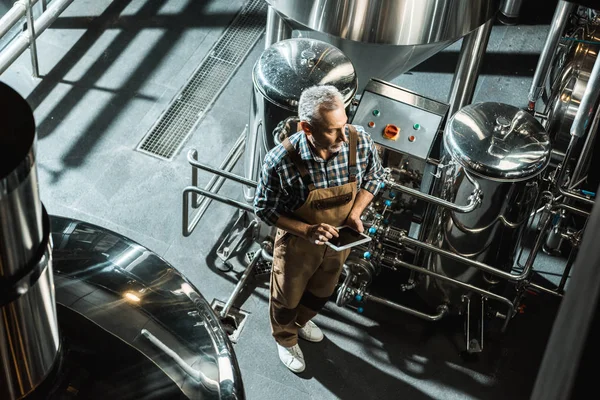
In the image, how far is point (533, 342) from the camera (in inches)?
146

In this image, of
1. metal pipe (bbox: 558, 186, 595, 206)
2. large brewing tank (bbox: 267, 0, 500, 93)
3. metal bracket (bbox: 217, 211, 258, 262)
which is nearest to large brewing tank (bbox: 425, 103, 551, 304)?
metal pipe (bbox: 558, 186, 595, 206)

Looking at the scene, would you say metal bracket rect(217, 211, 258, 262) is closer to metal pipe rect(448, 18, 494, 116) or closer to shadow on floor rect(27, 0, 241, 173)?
shadow on floor rect(27, 0, 241, 173)

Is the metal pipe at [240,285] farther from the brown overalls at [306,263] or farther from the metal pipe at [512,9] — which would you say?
the metal pipe at [512,9]

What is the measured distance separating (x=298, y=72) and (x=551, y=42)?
3.69 feet

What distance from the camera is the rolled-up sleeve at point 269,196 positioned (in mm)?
2777

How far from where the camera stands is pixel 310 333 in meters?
3.59

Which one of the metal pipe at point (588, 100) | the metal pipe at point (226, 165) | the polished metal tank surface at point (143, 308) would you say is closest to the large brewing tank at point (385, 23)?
the metal pipe at point (226, 165)

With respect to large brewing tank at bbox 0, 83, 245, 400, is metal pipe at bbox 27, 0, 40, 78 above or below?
below

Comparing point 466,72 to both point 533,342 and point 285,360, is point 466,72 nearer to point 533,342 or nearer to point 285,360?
point 533,342

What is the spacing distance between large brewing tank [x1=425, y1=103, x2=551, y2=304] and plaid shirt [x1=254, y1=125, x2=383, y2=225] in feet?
1.56

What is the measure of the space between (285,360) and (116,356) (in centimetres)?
256

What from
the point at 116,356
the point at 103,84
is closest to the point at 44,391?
the point at 116,356

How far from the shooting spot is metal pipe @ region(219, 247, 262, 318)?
362 cm

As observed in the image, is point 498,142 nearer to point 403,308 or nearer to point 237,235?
point 403,308
